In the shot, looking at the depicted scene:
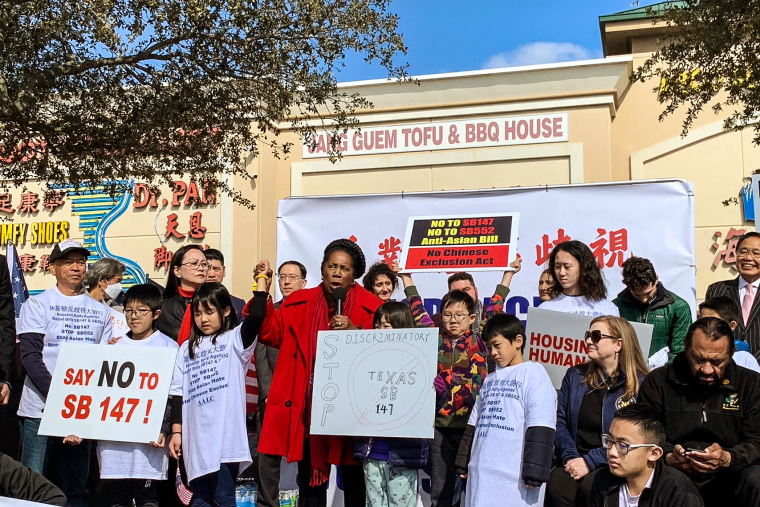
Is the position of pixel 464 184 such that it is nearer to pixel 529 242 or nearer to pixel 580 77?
pixel 580 77

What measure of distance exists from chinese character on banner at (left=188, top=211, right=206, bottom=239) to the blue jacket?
10.9 m

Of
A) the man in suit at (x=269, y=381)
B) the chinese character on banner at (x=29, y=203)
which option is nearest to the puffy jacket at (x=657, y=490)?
the man in suit at (x=269, y=381)

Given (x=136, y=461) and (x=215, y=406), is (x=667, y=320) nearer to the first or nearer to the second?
(x=215, y=406)

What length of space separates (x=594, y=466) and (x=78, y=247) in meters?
4.20

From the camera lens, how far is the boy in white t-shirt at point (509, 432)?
213 inches

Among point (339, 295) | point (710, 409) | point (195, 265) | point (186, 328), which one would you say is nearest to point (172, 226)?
point (195, 265)

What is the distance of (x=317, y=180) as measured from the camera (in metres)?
16.1

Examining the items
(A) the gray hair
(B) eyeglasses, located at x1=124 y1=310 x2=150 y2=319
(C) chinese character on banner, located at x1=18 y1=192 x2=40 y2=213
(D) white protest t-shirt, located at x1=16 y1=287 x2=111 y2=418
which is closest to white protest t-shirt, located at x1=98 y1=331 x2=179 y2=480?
(B) eyeglasses, located at x1=124 y1=310 x2=150 y2=319

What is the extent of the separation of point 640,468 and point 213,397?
2.90 m

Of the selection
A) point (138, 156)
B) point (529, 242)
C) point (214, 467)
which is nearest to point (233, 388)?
point (214, 467)

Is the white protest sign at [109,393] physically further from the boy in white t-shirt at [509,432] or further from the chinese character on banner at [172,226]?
the chinese character on banner at [172,226]

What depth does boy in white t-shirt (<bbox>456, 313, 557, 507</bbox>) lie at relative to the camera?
5.41 meters

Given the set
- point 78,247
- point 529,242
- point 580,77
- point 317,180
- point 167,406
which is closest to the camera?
point 167,406

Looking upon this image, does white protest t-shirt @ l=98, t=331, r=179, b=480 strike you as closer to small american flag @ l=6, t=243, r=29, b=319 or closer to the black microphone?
the black microphone
